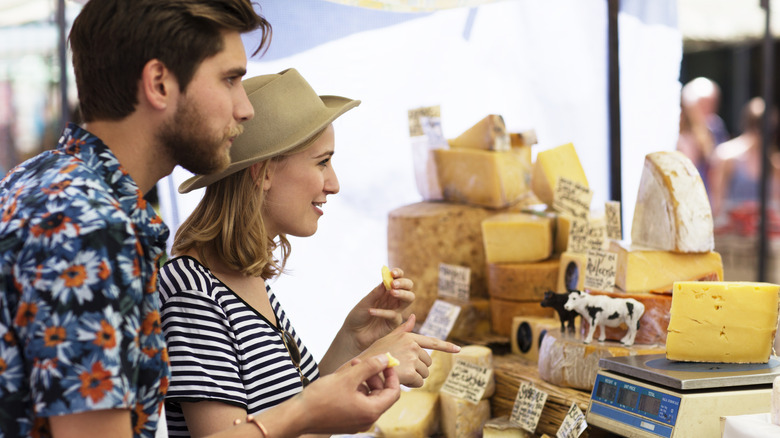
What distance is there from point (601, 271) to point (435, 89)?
101cm

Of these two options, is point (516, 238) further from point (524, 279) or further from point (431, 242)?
point (431, 242)

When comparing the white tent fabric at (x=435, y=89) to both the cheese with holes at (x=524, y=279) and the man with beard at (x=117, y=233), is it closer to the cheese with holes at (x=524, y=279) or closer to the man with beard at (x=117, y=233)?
the cheese with holes at (x=524, y=279)

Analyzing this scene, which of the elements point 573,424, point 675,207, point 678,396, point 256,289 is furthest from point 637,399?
point 256,289

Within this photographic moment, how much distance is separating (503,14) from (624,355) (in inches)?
59.6

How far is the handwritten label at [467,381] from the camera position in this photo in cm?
244

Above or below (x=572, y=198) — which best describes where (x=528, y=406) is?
below

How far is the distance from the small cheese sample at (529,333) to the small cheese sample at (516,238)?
9.1 inches

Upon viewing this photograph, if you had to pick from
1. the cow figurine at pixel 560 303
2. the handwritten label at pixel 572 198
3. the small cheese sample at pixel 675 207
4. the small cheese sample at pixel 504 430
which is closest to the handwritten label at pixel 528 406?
the small cheese sample at pixel 504 430

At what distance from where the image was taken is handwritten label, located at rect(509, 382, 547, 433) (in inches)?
89.3

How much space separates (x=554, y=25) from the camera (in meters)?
3.18

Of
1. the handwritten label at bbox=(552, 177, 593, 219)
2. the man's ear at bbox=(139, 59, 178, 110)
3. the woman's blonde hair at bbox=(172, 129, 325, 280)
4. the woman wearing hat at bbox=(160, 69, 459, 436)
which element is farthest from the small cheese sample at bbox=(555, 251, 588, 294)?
the man's ear at bbox=(139, 59, 178, 110)

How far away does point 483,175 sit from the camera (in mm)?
2941

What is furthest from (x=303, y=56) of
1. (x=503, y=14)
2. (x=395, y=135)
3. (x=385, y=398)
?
(x=385, y=398)

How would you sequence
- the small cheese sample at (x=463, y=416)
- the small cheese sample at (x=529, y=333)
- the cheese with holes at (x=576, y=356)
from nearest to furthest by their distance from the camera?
the cheese with holes at (x=576, y=356), the small cheese sample at (x=463, y=416), the small cheese sample at (x=529, y=333)
